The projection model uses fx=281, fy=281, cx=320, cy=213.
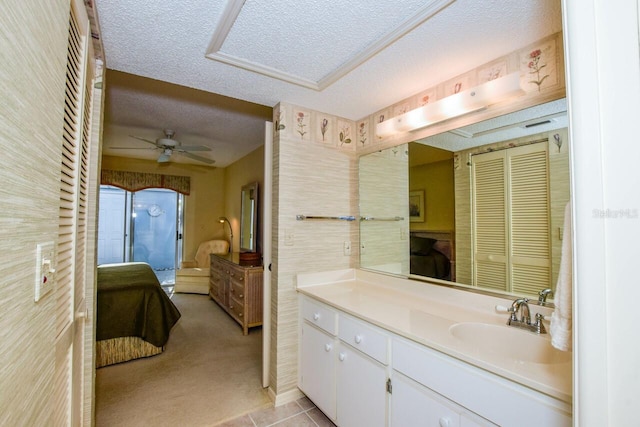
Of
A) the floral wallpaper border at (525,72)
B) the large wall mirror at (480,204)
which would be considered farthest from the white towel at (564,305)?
the floral wallpaper border at (525,72)

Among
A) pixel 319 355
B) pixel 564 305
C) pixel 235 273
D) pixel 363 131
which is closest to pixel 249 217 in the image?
pixel 235 273

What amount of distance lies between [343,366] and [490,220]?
1.20 m

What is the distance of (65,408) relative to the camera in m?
1.11

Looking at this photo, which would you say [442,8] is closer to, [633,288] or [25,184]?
[633,288]

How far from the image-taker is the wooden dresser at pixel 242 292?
130 inches

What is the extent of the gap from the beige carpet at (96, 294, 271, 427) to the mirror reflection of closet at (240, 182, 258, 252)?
4.84ft

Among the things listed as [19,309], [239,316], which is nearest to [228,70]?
[19,309]

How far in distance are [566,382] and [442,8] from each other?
4.71 ft

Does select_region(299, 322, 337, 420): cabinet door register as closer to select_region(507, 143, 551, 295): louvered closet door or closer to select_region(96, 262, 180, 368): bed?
select_region(507, 143, 551, 295): louvered closet door

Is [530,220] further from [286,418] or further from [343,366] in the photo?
[286,418]

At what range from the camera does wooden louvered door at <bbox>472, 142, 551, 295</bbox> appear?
4.55 feet

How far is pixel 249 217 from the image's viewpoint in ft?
14.8

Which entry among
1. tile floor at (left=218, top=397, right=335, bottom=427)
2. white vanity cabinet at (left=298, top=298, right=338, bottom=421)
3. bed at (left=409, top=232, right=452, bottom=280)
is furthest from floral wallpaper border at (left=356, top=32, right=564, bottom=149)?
tile floor at (left=218, top=397, right=335, bottom=427)

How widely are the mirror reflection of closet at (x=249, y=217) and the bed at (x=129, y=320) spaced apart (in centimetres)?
161
